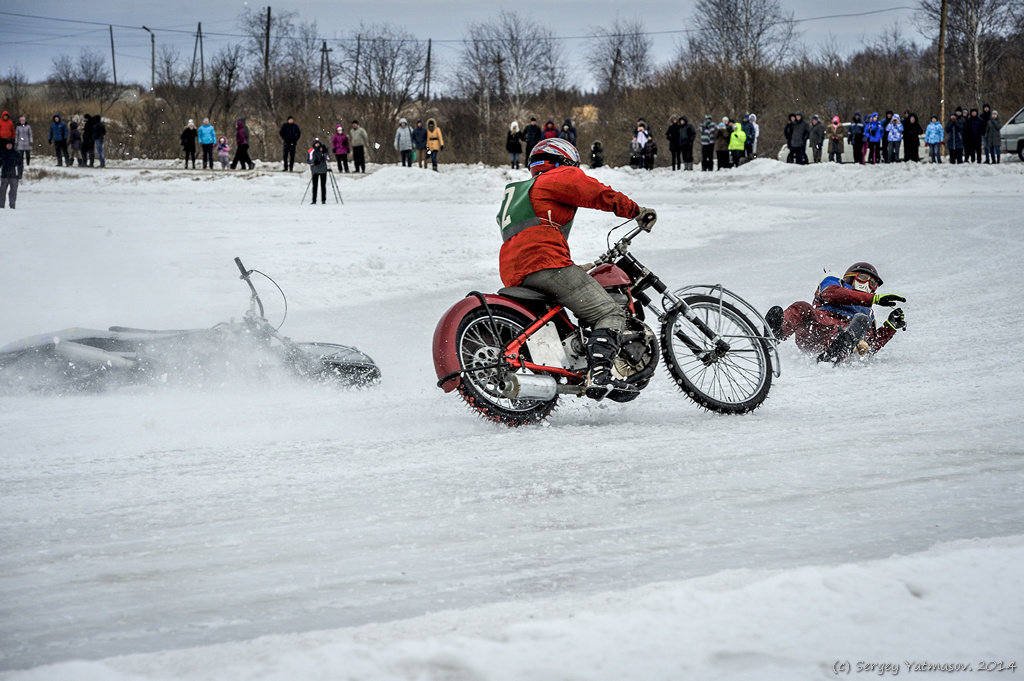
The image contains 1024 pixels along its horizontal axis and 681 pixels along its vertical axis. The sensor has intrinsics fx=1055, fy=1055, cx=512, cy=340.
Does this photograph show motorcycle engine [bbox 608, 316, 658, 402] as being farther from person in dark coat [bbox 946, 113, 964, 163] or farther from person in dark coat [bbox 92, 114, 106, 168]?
person in dark coat [bbox 92, 114, 106, 168]

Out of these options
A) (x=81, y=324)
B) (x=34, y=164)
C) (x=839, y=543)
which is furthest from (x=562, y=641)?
(x=34, y=164)

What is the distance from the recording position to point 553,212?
6121 mm

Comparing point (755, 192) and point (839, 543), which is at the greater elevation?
point (755, 192)

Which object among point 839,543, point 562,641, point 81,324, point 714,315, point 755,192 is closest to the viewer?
point 562,641

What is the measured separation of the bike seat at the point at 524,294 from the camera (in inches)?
241

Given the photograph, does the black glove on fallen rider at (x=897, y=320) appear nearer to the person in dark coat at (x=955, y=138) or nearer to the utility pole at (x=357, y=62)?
the person in dark coat at (x=955, y=138)

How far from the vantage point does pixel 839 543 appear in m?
3.98

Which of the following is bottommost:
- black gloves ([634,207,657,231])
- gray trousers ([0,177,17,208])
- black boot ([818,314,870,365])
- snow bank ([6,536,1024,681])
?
snow bank ([6,536,1024,681])

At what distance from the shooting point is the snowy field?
315cm

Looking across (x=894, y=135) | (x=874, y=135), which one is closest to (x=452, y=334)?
(x=894, y=135)

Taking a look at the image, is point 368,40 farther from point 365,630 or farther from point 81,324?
point 365,630

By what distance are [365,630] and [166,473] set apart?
2.33m

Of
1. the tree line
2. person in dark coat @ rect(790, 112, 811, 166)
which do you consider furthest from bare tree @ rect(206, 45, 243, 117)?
person in dark coat @ rect(790, 112, 811, 166)

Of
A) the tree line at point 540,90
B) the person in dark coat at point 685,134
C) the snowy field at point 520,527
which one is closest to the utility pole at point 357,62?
the tree line at point 540,90
